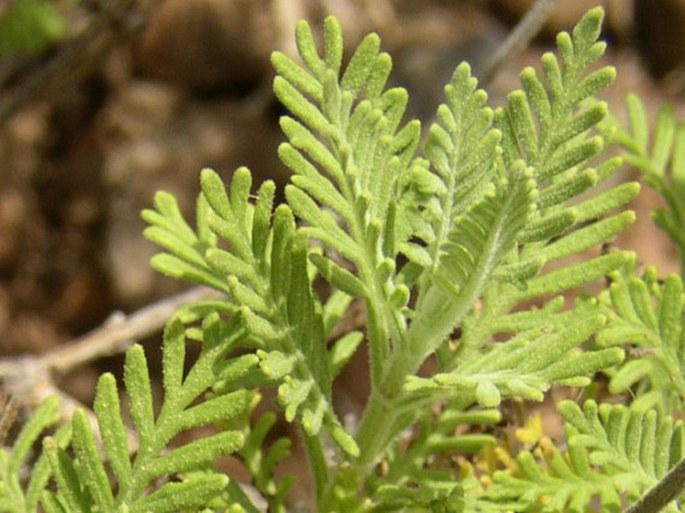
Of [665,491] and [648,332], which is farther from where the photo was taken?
[648,332]

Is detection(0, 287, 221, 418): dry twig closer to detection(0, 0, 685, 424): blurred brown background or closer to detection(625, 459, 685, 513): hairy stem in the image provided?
detection(625, 459, 685, 513): hairy stem

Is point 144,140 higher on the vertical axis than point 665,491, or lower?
higher

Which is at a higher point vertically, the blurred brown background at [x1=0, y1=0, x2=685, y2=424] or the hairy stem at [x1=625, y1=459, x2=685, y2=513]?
the blurred brown background at [x1=0, y1=0, x2=685, y2=424]

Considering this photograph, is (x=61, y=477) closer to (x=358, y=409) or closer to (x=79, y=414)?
(x=79, y=414)

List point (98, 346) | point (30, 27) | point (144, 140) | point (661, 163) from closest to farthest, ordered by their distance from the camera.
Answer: point (661, 163) → point (98, 346) → point (30, 27) → point (144, 140)

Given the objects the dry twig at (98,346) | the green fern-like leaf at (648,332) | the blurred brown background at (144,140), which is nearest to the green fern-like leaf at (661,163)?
the green fern-like leaf at (648,332)

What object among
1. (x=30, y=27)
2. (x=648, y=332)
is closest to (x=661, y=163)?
(x=648, y=332)

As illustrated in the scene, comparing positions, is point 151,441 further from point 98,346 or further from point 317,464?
point 98,346

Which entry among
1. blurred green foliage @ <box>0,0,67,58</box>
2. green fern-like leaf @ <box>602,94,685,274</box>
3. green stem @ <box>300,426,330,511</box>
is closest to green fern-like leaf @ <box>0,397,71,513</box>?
green stem @ <box>300,426,330,511</box>

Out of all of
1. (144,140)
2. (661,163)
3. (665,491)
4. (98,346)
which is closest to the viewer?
(665,491)

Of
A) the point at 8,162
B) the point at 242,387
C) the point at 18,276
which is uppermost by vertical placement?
the point at 8,162

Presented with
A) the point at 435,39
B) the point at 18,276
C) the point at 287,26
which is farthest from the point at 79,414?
the point at 435,39
